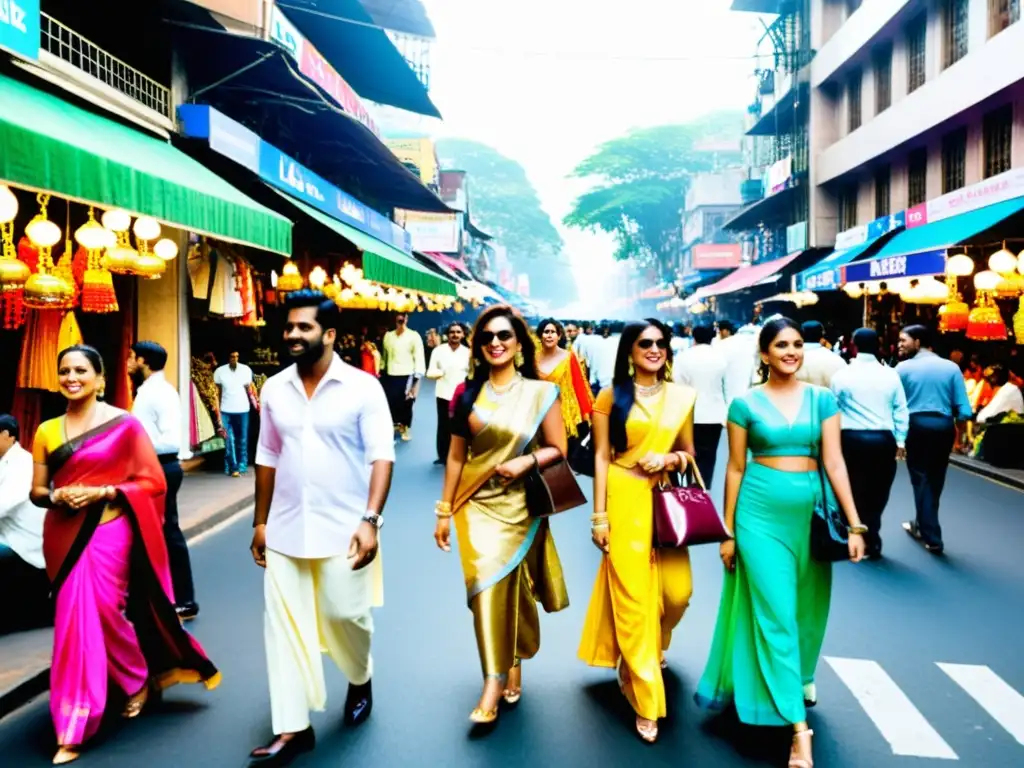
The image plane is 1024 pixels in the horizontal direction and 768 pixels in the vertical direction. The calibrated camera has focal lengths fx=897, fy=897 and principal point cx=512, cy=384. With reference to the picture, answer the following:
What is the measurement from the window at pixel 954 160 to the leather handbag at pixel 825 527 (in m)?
15.6

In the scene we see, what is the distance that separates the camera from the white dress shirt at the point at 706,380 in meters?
8.13

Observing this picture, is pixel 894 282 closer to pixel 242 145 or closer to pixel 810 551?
pixel 242 145

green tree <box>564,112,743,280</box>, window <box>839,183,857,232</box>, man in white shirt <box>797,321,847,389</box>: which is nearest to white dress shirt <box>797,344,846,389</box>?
man in white shirt <box>797,321,847,389</box>

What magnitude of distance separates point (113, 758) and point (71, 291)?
3761mm

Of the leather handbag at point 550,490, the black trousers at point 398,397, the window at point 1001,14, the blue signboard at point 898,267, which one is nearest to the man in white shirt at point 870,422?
the leather handbag at point 550,490

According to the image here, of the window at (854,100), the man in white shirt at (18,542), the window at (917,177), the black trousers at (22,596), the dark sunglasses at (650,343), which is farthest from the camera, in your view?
the window at (854,100)

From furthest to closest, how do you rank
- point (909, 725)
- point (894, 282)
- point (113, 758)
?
point (894, 282), point (909, 725), point (113, 758)

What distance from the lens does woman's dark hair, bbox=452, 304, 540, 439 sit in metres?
4.15

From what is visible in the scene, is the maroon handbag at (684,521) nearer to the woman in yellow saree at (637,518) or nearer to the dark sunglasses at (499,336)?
the woman in yellow saree at (637,518)

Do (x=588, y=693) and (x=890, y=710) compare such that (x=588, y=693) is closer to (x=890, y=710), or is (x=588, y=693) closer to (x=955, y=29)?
(x=890, y=710)

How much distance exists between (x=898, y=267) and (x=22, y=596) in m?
11.9

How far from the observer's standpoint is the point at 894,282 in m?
14.3

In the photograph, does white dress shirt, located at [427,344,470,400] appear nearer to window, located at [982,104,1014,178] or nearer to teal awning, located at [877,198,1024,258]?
teal awning, located at [877,198,1024,258]

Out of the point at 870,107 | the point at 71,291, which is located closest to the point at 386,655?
the point at 71,291
